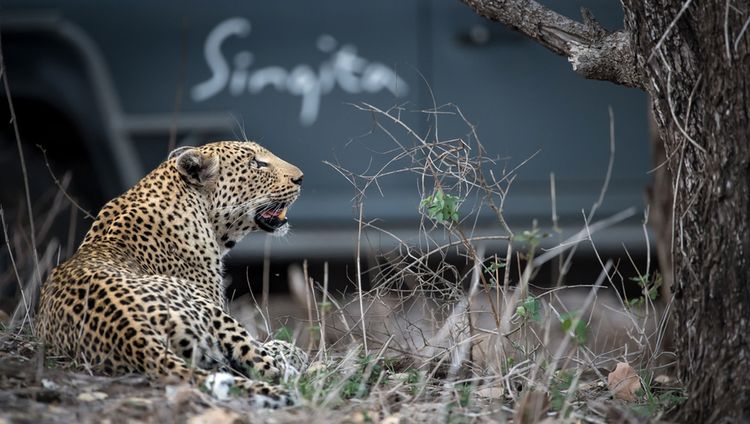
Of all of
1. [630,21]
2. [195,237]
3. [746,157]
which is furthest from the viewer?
[195,237]

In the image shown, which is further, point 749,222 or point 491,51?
point 491,51

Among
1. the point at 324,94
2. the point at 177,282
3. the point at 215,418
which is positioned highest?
the point at 324,94

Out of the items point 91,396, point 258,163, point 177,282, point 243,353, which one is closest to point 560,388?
point 243,353

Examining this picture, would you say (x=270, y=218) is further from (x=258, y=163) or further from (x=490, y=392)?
(x=490, y=392)

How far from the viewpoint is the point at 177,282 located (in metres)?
4.21

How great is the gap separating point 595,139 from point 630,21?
3.39 m

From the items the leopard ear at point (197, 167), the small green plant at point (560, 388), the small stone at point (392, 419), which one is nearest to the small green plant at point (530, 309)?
the small green plant at point (560, 388)

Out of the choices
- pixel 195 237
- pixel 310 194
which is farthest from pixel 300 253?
pixel 195 237

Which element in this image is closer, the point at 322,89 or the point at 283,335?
the point at 283,335

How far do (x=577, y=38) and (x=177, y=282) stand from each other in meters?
1.58

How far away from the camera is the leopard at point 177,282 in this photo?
12.2 ft

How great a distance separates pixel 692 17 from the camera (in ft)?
11.8

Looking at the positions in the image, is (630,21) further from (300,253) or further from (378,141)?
(300,253)

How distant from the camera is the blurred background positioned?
704cm
